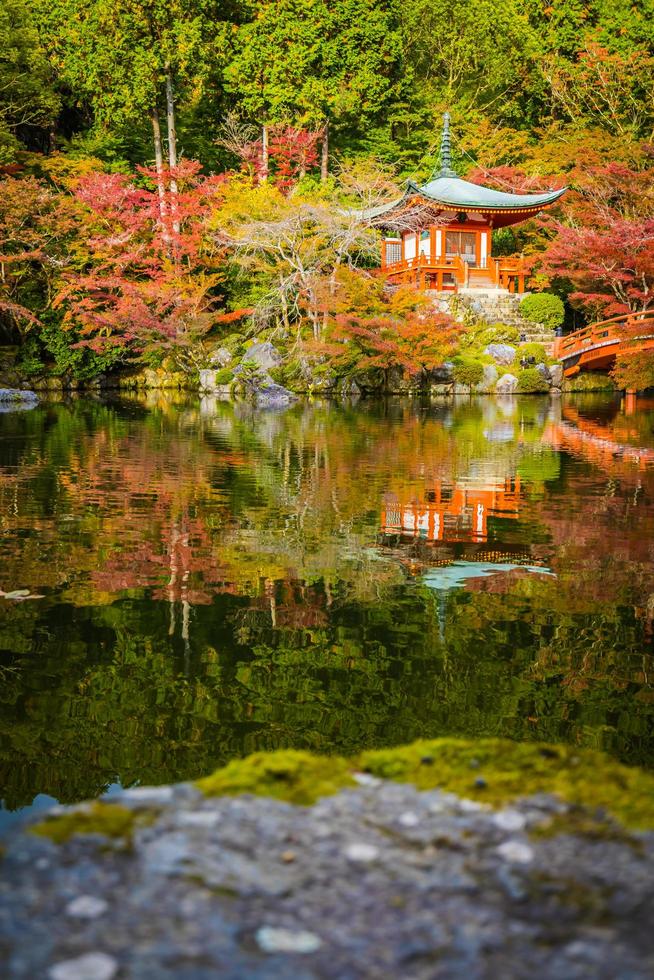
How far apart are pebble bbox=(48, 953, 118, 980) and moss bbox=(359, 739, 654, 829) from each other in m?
0.83

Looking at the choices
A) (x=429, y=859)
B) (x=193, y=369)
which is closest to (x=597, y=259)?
(x=193, y=369)

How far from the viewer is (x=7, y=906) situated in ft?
4.72

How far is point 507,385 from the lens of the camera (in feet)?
88.1

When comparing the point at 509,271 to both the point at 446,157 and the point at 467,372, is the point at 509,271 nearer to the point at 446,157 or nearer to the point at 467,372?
the point at 446,157

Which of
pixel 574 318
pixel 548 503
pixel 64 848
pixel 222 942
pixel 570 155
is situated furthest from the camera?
pixel 574 318

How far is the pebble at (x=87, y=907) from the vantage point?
1422mm

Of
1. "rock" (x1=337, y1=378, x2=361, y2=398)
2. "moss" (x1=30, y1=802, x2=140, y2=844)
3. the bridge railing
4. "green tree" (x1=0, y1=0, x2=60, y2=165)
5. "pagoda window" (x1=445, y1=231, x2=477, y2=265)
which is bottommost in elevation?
"moss" (x1=30, y1=802, x2=140, y2=844)

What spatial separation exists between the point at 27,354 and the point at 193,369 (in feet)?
19.1

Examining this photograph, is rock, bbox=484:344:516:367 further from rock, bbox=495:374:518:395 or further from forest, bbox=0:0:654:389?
forest, bbox=0:0:654:389

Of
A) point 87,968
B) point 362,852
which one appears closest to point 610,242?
point 362,852

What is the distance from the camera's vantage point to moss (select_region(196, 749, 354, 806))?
1.88m

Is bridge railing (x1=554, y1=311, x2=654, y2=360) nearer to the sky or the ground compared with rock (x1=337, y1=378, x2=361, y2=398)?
nearer to the sky

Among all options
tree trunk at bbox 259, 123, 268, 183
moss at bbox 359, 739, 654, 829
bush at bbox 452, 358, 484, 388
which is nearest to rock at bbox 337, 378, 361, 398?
bush at bbox 452, 358, 484, 388

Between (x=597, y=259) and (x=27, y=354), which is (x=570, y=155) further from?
(x=27, y=354)
